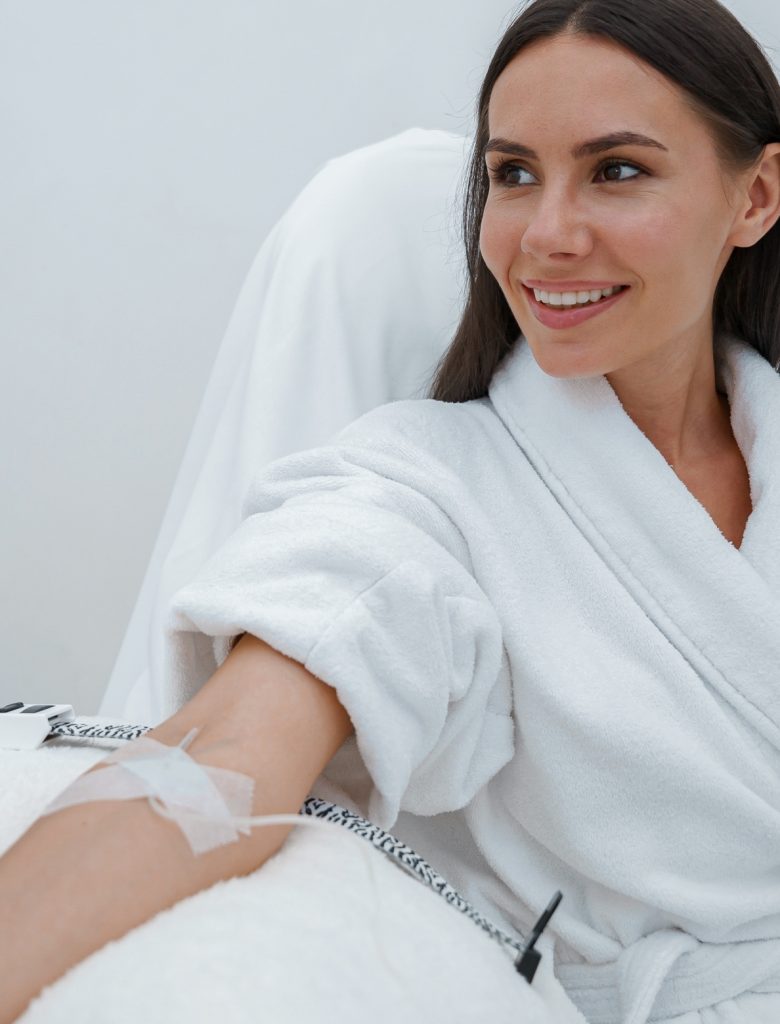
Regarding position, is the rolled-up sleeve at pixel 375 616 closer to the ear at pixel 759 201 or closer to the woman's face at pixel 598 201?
the woman's face at pixel 598 201

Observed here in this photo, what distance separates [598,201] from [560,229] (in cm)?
5

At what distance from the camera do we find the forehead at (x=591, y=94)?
3.46ft

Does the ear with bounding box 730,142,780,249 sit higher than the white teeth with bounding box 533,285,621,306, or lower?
higher

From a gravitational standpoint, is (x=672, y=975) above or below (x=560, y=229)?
below

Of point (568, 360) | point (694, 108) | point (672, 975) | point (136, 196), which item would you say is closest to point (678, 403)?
point (568, 360)

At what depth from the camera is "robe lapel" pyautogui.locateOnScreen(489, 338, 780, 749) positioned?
108cm

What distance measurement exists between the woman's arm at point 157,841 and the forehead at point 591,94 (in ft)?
1.71

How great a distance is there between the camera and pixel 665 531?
3.66 feet

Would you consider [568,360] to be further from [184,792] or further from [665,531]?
[184,792]

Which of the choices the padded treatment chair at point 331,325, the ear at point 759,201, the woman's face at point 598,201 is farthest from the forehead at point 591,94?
the padded treatment chair at point 331,325

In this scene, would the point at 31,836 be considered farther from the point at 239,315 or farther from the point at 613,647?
the point at 239,315

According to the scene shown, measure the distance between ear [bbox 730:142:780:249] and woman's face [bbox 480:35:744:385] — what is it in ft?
0.11

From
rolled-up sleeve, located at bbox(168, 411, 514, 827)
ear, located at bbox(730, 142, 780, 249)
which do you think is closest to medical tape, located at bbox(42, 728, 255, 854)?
rolled-up sleeve, located at bbox(168, 411, 514, 827)

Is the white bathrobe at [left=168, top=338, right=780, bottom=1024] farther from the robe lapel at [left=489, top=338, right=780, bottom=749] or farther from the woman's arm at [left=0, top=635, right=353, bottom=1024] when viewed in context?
the woman's arm at [left=0, top=635, right=353, bottom=1024]
